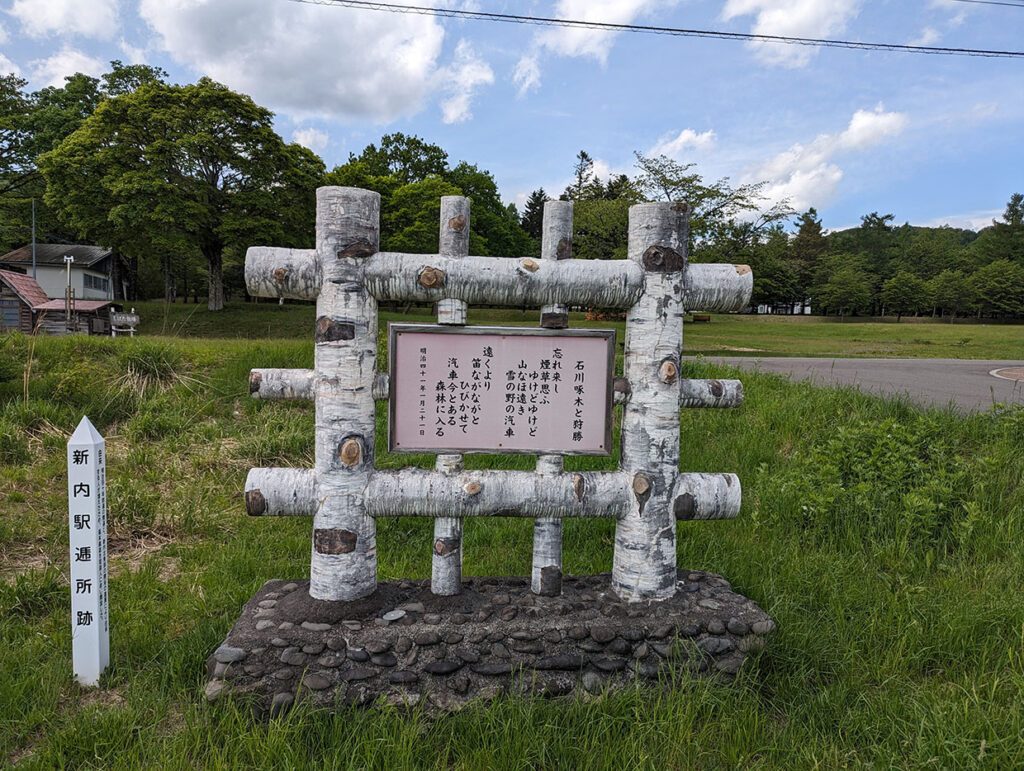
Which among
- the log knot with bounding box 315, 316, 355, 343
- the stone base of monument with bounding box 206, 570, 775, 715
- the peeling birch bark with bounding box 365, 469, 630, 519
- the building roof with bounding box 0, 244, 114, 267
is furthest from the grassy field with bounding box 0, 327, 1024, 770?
the building roof with bounding box 0, 244, 114, 267

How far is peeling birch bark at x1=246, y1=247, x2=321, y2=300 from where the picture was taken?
2.66m

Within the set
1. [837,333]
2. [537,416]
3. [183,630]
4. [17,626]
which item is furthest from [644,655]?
[837,333]

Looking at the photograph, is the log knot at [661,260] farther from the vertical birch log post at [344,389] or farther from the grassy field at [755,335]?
the grassy field at [755,335]

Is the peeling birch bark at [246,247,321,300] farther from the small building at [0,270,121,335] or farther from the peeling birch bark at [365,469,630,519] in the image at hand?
the small building at [0,270,121,335]

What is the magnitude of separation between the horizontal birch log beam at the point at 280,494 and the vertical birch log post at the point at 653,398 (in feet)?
5.23

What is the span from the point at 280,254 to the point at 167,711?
6.82 ft

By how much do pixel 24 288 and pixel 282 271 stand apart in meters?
19.5

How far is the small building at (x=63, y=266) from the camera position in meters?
29.5

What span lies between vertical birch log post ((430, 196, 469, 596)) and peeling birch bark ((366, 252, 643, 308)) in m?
0.07

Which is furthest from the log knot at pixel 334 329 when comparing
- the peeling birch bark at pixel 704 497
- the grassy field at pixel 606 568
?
the peeling birch bark at pixel 704 497

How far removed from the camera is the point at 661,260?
111 inches

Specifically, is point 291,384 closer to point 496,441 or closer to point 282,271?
point 282,271

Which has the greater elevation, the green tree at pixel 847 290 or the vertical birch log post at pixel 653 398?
the green tree at pixel 847 290

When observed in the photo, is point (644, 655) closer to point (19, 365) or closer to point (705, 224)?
point (19, 365)
